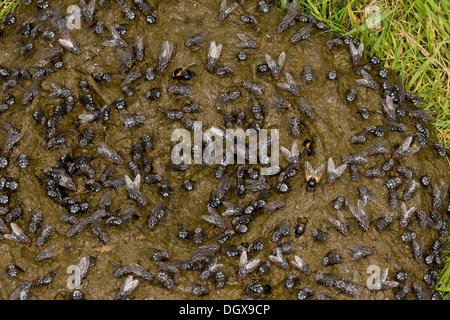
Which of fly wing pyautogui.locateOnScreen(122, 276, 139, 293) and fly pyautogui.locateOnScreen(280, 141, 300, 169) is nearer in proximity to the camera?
fly wing pyautogui.locateOnScreen(122, 276, 139, 293)

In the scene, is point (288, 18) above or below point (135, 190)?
above

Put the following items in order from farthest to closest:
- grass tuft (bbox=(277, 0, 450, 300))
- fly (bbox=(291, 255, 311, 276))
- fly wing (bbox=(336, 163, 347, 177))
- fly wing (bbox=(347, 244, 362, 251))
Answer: grass tuft (bbox=(277, 0, 450, 300))
fly wing (bbox=(336, 163, 347, 177))
fly wing (bbox=(347, 244, 362, 251))
fly (bbox=(291, 255, 311, 276))

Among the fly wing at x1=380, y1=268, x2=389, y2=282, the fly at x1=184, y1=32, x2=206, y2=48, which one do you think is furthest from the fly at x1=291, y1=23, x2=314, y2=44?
A: the fly wing at x1=380, y1=268, x2=389, y2=282

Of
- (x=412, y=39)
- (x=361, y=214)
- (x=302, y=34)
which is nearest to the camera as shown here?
(x=361, y=214)

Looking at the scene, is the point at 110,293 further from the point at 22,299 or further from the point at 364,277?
the point at 364,277

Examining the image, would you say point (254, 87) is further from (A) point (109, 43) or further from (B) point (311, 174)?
(A) point (109, 43)

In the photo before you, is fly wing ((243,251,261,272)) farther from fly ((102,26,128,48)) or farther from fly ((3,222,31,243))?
fly ((102,26,128,48))

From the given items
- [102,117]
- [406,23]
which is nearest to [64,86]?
[102,117]

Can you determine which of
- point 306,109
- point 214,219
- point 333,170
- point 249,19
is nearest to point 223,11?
point 249,19
